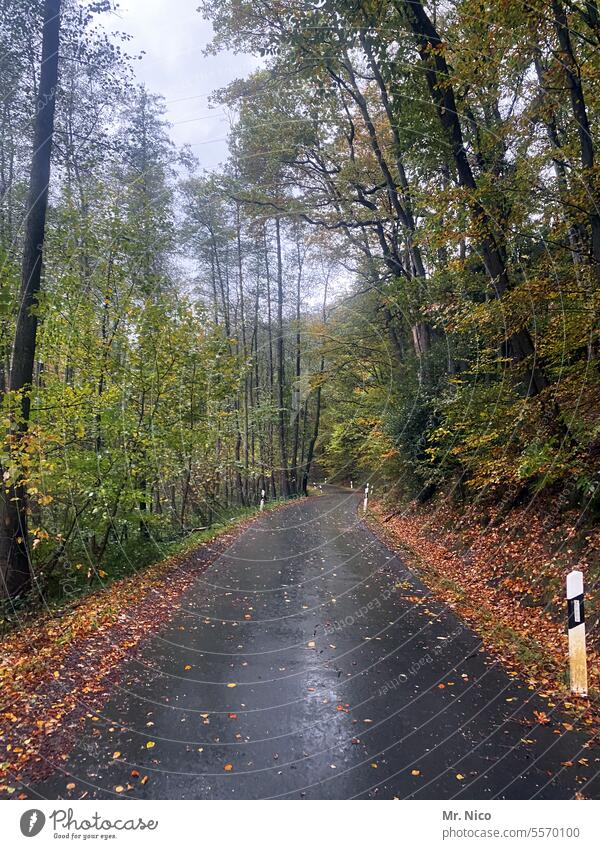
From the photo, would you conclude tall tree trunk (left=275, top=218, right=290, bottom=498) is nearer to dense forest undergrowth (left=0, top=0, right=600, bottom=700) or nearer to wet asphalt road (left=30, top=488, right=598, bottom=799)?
dense forest undergrowth (left=0, top=0, right=600, bottom=700)

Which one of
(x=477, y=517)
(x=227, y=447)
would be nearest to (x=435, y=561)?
(x=477, y=517)

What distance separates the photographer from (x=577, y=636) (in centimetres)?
334

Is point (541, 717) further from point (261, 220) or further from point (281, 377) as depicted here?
point (281, 377)

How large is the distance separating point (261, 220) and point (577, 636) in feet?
34.3

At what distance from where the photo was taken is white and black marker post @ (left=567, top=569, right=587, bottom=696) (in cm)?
332

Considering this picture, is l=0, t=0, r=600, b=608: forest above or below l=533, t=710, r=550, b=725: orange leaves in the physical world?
above

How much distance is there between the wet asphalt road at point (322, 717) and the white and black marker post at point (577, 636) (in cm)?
33

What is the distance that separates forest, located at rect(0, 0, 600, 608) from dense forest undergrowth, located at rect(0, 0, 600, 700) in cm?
4

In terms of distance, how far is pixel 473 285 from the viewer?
287 inches

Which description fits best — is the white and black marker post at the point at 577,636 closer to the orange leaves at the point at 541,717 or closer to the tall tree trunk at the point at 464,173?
the orange leaves at the point at 541,717

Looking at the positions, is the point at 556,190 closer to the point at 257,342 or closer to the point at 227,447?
the point at 227,447

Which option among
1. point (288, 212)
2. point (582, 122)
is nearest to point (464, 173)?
point (582, 122)

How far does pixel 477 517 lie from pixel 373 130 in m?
9.36

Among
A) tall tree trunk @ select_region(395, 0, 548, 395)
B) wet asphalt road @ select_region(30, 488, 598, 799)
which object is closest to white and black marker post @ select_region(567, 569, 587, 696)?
wet asphalt road @ select_region(30, 488, 598, 799)
